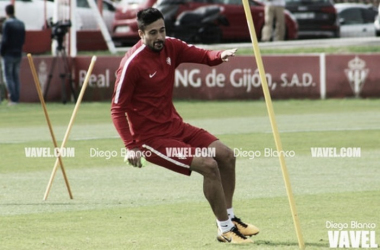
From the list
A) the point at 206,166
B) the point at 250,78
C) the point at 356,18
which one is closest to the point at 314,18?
the point at 356,18

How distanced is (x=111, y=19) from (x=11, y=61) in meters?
7.75

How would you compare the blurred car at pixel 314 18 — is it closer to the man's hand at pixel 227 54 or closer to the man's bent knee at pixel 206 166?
the man's hand at pixel 227 54

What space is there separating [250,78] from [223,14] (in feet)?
14.6

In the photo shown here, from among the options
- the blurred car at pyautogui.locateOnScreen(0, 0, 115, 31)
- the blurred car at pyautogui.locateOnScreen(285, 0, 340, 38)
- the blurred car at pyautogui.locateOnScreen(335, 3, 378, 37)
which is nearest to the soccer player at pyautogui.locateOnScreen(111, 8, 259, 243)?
the blurred car at pyautogui.locateOnScreen(0, 0, 115, 31)

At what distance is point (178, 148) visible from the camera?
915 centimetres

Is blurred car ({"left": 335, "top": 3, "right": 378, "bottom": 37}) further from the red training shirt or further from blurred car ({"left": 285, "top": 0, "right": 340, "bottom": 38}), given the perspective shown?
the red training shirt

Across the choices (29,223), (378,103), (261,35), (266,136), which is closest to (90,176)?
(29,223)

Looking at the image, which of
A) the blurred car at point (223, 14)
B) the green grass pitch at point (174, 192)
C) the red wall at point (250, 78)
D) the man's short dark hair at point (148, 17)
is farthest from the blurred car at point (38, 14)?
the man's short dark hair at point (148, 17)

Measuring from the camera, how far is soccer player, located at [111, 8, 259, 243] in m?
9.09

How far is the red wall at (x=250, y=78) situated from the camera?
86.9 ft

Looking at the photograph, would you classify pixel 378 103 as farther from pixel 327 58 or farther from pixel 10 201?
pixel 10 201

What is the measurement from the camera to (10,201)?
39.3 feet

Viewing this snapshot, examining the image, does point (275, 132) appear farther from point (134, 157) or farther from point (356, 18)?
point (356, 18)

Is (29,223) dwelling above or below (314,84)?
above
